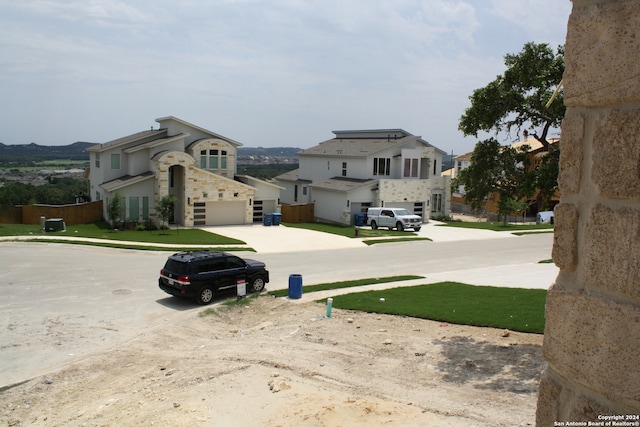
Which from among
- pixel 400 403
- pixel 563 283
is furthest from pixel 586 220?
pixel 400 403

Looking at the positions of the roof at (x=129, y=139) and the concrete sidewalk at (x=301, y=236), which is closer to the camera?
the concrete sidewalk at (x=301, y=236)

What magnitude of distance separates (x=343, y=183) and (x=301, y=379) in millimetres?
37623

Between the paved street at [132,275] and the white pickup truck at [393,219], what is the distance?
10.6 ft

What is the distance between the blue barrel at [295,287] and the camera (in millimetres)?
20000

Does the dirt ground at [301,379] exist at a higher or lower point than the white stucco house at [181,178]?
lower

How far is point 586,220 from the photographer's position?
7.50 feet

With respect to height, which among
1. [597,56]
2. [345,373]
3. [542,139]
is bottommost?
[345,373]

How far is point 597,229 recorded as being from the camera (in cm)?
222

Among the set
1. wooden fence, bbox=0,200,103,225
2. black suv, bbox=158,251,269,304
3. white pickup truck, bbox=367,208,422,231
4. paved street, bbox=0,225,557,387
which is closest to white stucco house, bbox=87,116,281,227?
wooden fence, bbox=0,200,103,225

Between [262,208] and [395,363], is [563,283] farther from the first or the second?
[262,208]

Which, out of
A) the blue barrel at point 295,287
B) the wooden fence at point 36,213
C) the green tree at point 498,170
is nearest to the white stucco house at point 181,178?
the wooden fence at point 36,213

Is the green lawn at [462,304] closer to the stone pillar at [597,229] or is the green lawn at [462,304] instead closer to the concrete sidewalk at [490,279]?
the concrete sidewalk at [490,279]

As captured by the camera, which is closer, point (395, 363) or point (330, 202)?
point (395, 363)

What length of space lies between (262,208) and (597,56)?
1726 inches
